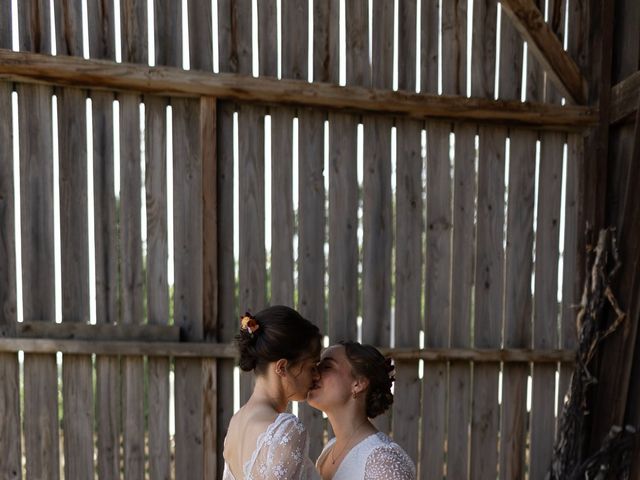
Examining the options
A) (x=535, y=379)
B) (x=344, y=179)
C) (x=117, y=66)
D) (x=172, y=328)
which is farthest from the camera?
(x=535, y=379)

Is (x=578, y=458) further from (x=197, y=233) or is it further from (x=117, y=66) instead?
(x=117, y=66)

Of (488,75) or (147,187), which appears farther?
(488,75)

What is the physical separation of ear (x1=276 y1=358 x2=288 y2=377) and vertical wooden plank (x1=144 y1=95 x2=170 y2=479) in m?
1.65

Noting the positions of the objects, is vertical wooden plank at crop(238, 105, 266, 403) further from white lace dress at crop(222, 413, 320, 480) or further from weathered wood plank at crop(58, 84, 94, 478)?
white lace dress at crop(222, 413, 320, 480)

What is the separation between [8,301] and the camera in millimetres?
3162

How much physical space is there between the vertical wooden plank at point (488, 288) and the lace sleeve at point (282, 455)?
224 centimetres

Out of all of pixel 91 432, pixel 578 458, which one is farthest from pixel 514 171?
pixel 91 432

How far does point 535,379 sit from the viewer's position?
3777mm

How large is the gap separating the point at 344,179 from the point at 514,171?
1.08 metres

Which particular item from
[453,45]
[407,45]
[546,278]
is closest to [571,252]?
[546,278]

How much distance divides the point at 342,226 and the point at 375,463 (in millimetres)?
1848

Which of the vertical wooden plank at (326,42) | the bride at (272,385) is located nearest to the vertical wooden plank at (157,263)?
the vertical wooden plank at (326,42)

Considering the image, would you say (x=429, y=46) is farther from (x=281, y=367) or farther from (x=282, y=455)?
(x=282, y=455)

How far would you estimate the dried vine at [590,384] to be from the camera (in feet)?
11.4
